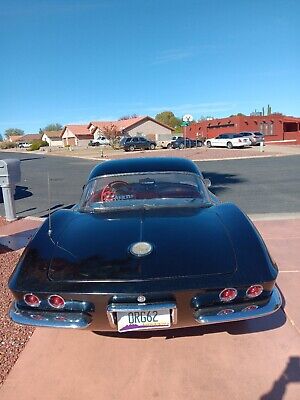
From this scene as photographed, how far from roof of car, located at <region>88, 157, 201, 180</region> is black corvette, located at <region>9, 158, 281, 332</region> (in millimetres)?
1154

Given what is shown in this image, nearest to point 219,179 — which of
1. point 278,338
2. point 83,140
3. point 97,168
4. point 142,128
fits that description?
point 97,168

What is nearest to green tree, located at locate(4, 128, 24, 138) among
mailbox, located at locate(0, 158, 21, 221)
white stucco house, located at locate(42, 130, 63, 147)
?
white stucco house, located at locate(42, 130, 63, 147)

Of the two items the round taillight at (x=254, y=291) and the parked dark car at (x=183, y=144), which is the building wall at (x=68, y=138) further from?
the round taillight at (x=254, y=291)

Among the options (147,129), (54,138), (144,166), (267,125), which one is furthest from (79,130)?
(144,166)

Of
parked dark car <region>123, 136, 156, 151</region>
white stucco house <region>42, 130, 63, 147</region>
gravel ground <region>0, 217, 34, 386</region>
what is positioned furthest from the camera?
white stucco house <region>42, 130, 63, 147</region>

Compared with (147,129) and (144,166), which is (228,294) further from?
(147,129)

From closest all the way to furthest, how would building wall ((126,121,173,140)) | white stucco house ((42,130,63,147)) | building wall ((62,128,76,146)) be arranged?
building wall ((126,121,173,140))
building wall ((62,128,76,146))
white stucco house ((42,130,63,147))

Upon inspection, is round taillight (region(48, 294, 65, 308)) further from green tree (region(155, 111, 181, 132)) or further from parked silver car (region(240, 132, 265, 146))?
green tree (region(155, 111, 181, 132))

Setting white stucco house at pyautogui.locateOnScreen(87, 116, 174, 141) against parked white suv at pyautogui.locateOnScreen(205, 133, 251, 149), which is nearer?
parked white suv at pyautogui.locateOnScreen(205, 133, 251, 149)

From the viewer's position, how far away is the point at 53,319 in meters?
2.37

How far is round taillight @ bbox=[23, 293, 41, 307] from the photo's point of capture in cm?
237

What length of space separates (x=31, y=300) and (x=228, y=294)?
138 centimetres

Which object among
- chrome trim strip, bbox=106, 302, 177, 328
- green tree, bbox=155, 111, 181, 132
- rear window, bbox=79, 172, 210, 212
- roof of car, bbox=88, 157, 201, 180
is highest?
green tree, bbox=155, 111, 181, 132

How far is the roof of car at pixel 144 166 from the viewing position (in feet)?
13.0
